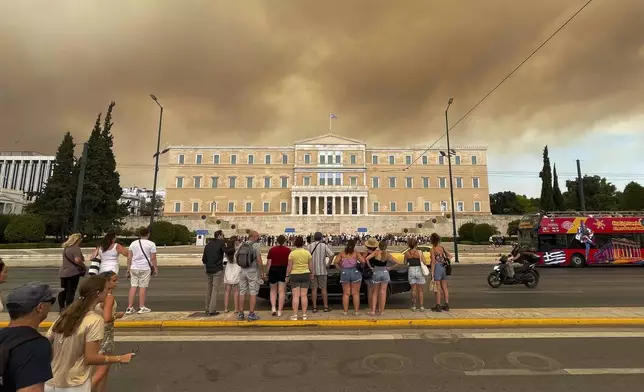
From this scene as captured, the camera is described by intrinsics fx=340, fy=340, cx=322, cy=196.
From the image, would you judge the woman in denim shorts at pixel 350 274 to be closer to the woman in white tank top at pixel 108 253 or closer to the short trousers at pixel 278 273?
the short trousers at pixel 278 273

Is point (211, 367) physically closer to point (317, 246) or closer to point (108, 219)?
point (317, 246)

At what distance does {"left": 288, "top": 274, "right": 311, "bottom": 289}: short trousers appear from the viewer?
23.8ft

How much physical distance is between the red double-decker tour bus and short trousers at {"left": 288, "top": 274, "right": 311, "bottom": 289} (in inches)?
756

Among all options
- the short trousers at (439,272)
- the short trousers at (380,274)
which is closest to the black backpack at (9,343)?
the short trousers at (380,274)

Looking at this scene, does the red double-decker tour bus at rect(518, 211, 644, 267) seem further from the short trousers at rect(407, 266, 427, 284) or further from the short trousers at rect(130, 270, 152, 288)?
the short trousers at rect(130, 270, 152, 288)

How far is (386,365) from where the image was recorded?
192 inches

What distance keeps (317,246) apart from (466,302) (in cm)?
465

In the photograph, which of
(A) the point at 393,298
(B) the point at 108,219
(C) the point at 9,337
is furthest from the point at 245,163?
(C) the point at 9,337

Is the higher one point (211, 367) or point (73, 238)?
point (73, 238)

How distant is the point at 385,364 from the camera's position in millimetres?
4926

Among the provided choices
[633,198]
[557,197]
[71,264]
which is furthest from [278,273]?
[557,197]

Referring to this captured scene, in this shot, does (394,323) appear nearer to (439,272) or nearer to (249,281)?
(439,272)

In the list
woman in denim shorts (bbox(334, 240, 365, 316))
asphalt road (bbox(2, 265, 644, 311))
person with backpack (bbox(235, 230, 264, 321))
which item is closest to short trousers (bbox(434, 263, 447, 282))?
asphalt road (bbox(2, 265, 644, 311))

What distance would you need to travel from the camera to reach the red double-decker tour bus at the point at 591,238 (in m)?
20.3
